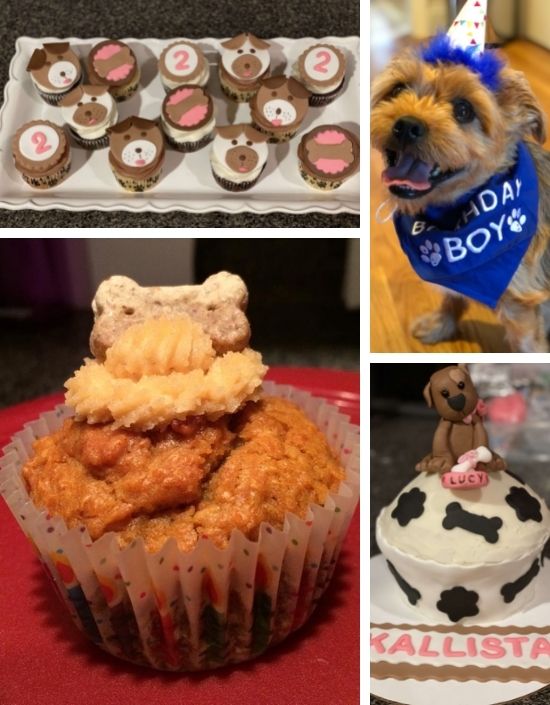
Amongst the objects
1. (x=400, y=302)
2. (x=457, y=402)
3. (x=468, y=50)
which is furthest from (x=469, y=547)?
(x=468, y=50)

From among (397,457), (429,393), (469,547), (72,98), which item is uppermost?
(72,98)

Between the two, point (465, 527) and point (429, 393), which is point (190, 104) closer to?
point (429, 393)

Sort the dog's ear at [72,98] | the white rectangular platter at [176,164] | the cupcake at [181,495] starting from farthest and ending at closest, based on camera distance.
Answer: the dog's ear at [72,98]
the white rectangular platter at [176,164]
the cupcake at [181,495]

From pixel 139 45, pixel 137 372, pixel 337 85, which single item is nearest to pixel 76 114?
pixel 139 45

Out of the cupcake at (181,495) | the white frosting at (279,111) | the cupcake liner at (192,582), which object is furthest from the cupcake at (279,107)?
the cupcake liner at (192,582)

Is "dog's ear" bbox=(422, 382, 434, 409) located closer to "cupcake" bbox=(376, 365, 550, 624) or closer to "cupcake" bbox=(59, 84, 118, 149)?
"cupcake" bbox=(376, 365, 550, 624)

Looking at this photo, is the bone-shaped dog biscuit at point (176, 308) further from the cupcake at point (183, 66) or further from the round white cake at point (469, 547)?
the cupcake at point (183, 66)

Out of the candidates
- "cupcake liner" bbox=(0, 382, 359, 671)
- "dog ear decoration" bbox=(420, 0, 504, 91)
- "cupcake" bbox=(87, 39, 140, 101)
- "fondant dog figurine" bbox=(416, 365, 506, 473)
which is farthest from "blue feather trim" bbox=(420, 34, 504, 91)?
"cupcake" bbox=(87, 39, 140, 101)
